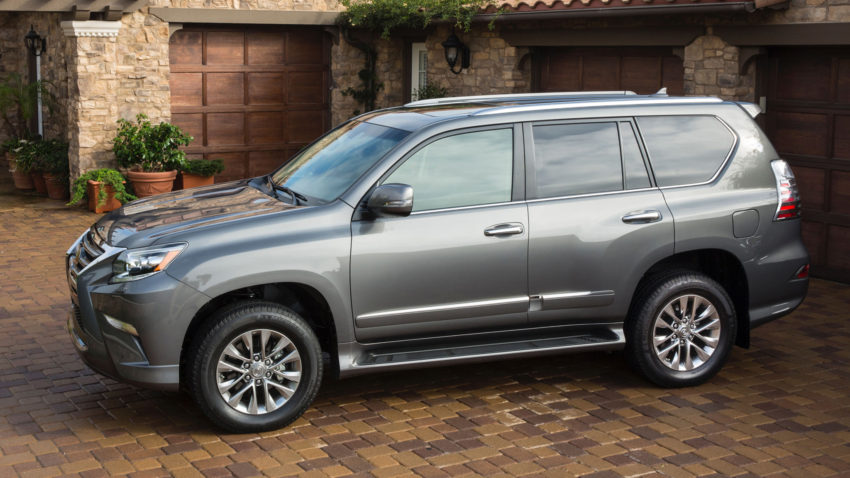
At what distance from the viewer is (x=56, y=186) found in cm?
1499

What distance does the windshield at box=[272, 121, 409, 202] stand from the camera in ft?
21.1

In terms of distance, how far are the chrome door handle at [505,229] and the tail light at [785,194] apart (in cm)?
186

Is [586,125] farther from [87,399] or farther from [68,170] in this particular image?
[68,170]

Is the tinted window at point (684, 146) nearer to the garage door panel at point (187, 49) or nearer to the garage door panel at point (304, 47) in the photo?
the garage door panel at point (187, 49)

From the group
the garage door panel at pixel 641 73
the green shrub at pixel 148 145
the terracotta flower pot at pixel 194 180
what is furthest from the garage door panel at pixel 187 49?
the garage door panel at pixel 641 73

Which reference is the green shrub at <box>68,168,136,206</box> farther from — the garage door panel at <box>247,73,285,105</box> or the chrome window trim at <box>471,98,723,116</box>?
the chrome window trim at <box>471,98,723,116</box>

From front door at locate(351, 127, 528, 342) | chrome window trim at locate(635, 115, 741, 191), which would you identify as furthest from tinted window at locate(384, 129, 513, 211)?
chrome window trim at locate(635, 115, 741, 191)

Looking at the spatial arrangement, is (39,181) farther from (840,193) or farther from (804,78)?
(840,193)

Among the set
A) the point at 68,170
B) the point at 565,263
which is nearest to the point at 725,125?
the point at 565,263

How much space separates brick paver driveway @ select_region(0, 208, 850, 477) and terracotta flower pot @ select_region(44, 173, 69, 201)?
7.38m

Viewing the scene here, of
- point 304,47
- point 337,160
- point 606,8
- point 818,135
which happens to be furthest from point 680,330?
point 304,47

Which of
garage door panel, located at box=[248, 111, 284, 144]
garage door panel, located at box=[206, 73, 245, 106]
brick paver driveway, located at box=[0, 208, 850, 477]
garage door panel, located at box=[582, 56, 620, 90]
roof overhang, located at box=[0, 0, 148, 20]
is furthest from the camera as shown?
garage door panel, located at box=[248, 111, 284, 144]

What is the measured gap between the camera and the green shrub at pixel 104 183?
1396 cm

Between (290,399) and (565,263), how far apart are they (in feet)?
6.20
